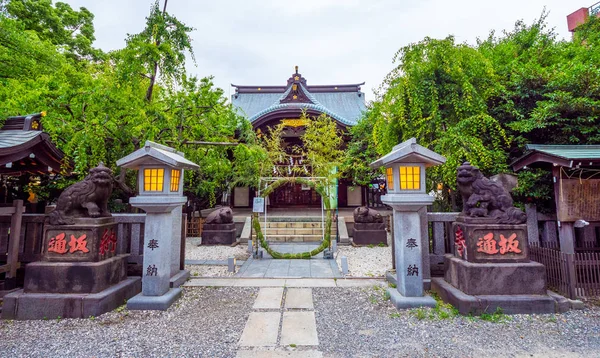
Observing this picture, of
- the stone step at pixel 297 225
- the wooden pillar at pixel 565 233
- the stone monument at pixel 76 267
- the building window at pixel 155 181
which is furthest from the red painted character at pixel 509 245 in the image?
the stone step at pixel 297 225

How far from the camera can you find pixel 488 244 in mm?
4414

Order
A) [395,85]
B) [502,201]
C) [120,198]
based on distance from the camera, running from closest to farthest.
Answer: [502,201] → [395,85] → [120,198]

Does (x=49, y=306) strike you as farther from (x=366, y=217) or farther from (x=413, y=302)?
(x=366, y=217)

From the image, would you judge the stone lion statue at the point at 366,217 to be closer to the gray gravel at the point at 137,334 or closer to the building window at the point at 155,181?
the gray gravel at the point at 137,334

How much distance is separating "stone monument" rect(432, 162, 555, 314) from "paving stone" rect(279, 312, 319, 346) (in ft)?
7.59

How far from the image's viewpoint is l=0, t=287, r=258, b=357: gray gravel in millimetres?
3244

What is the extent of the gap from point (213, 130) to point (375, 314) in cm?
588

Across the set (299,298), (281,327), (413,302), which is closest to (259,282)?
(299,298)

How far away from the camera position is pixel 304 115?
13.8 metres

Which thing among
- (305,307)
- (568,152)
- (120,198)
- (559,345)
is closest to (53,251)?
(305,307)

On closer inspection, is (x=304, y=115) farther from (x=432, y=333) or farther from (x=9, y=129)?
(x=432, y=333)

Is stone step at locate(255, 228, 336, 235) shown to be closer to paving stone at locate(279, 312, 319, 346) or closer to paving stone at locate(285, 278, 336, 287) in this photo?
paving stone at locate(285, 278, 336, 287)

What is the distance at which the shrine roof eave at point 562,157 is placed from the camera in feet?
14.1

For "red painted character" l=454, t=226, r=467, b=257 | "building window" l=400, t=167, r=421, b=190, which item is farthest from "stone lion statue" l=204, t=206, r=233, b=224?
"red painted character" l=454, t=226, r=467, b=257
